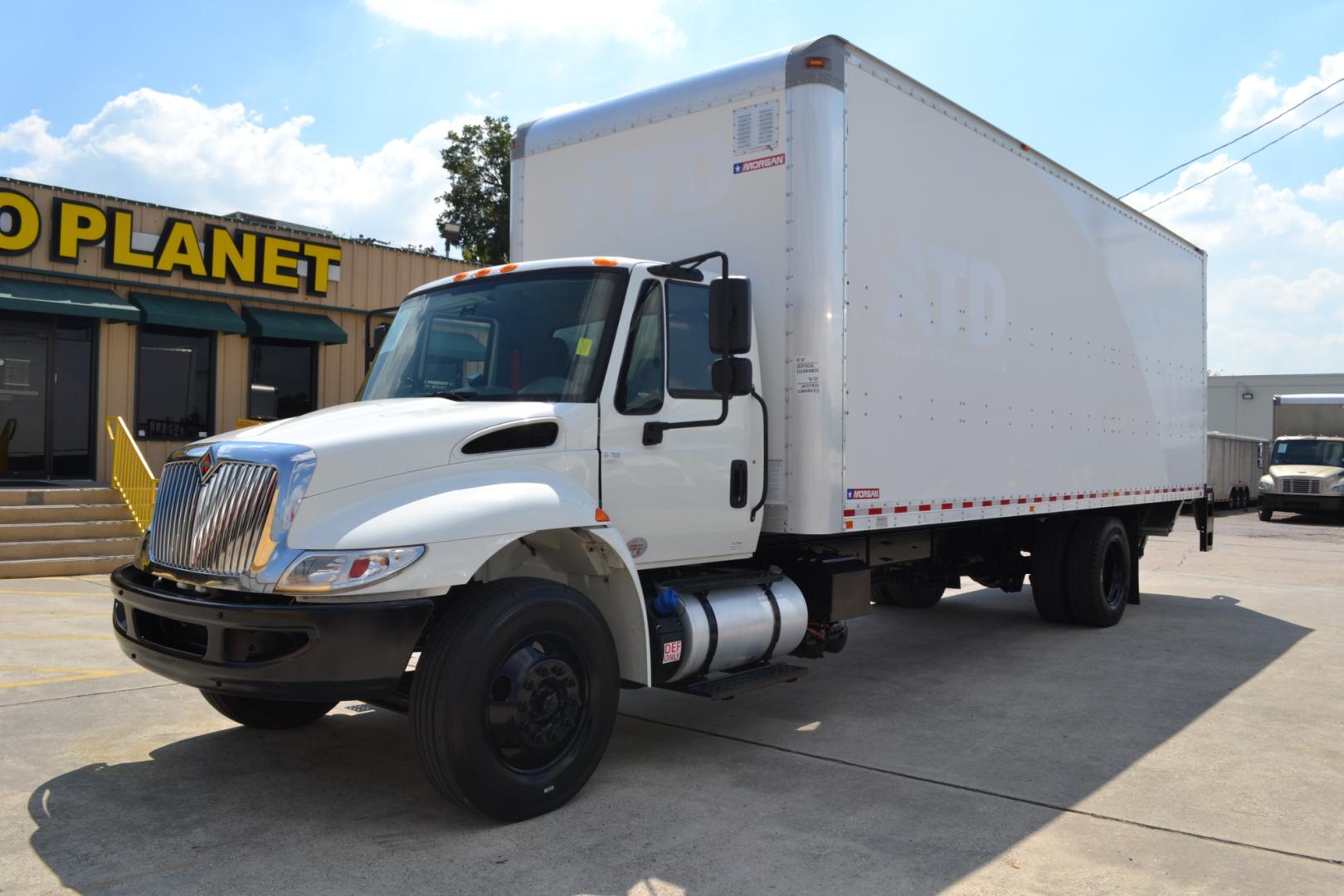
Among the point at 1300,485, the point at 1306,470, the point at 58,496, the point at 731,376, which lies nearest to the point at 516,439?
the point at 731,376

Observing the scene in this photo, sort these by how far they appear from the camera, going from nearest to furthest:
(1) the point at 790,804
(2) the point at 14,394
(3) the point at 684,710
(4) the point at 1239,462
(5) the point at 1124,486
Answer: (1) the point at 790,804 < (3) the point at 684,710 < (5) the point at 1124,486 < (2) the point at 14,394 < (4) the point at 1239,462

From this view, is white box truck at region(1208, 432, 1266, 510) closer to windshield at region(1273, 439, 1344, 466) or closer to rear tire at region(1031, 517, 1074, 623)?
windshield at region(1273, 439, 1344, 466)

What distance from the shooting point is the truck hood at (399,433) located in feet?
14.1

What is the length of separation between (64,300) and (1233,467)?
32979 millimetres

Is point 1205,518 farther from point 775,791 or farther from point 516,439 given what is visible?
point 516,439

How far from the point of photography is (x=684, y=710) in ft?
22.4

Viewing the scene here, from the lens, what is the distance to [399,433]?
4465mm

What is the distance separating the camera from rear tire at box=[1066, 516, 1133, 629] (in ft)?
31.6

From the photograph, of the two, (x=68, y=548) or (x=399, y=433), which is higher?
(x=399, y=433)

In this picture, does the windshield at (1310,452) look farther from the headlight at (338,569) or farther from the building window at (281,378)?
the headlight at (338,569)

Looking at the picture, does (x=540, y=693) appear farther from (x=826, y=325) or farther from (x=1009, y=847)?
(x=826, y=325)

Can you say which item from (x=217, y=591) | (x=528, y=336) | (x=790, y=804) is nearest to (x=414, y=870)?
(x=217, y=591)

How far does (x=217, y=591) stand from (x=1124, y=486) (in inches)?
325

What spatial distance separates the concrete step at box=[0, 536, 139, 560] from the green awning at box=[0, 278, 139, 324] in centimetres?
383
